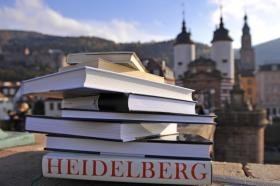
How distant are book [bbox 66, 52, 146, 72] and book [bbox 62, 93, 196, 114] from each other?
19cm

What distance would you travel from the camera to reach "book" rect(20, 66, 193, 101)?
176 centimetres

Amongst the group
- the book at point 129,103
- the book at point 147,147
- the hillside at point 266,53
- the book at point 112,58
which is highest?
the hillside at point 266,53

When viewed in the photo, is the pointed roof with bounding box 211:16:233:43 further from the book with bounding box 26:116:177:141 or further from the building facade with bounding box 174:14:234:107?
the book with bounding box 26:116:177:141

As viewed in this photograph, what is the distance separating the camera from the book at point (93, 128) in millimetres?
1888

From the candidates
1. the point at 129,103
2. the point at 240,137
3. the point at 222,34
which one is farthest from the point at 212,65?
the point at 129,103

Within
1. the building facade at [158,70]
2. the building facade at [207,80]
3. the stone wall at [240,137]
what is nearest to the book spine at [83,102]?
the building facade at [158,70]

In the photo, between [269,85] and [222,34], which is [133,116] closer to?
[222,34]

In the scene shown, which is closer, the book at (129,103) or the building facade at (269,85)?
the book at (129,103)

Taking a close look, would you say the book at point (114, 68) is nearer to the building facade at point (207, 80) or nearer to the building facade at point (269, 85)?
the building facade at point (207, 80)

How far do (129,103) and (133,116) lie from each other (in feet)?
0.33

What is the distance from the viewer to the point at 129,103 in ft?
6.12

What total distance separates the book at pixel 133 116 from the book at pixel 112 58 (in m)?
0.28

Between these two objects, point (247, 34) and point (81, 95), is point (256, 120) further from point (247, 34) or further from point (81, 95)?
point (247, 34)

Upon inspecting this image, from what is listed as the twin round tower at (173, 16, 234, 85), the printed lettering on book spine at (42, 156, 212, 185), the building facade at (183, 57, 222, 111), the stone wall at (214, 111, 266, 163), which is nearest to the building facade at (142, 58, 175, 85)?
the printed lettering on book spine at (42, 156, 212, 185)
